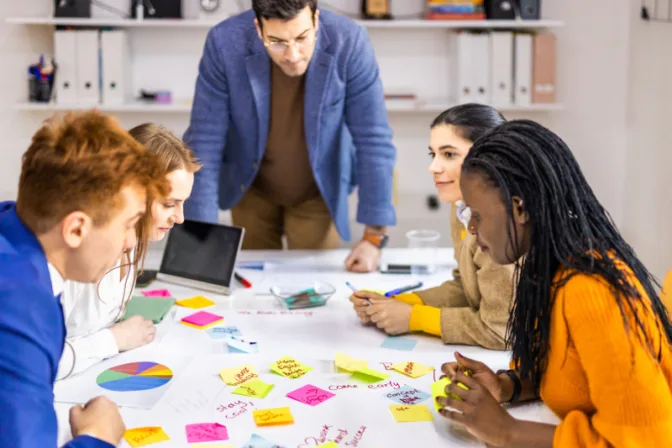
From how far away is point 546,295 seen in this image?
4.24ft

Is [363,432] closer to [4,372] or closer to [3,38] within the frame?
[4,372]

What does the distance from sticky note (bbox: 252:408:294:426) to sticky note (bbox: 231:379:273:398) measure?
70mm

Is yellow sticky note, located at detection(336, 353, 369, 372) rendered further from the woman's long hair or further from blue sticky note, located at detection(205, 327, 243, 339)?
the woman's long hair

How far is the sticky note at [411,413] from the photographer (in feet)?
4.64

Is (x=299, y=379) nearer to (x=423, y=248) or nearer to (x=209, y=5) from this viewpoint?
(x=423, y=248)

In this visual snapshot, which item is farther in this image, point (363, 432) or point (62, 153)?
point (363, 432)

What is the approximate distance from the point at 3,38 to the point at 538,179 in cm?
329

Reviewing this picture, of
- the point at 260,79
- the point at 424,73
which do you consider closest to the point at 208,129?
the point at 260,79

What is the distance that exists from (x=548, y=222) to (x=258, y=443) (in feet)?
1.90

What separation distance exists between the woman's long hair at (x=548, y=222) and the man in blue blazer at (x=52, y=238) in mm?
539

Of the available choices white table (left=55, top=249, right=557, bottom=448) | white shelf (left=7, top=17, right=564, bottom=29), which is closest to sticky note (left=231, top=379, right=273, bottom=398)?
white table (left=55, top=249, right=557, bottom=448)

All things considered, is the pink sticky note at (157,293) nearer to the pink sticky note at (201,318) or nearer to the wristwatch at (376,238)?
the pink sticky note at (201,318)

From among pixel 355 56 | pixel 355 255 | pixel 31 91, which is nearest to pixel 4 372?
pixel 355 255

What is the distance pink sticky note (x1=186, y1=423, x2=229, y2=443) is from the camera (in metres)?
1.35
